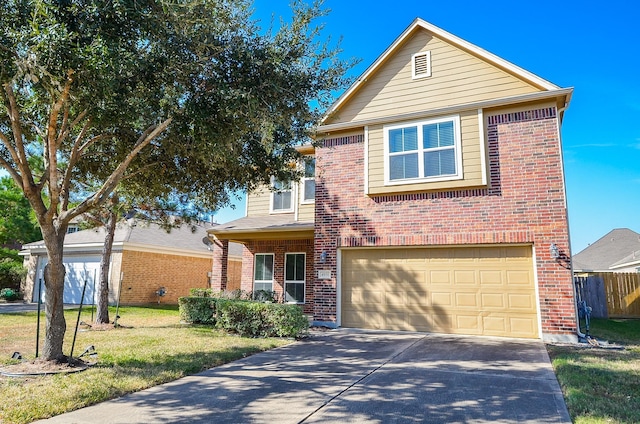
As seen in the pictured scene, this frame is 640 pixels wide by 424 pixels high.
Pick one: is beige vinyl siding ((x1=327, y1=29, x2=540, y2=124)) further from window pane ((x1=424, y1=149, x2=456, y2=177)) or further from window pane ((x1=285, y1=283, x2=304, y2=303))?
window pane ((x1=285, y1=283, x2=304, y2=303))

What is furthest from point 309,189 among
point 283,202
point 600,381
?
point 600,381

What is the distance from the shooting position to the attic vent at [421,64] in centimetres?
1139

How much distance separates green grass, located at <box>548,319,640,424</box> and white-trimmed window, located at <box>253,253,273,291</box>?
9.91 m

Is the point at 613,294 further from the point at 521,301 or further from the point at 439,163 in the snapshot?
the point at 439,163

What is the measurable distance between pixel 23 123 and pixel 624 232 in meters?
37.6

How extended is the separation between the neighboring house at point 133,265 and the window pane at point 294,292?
5.86 metres

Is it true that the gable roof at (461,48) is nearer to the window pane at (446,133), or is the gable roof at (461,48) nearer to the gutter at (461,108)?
the gutter at (461,108)

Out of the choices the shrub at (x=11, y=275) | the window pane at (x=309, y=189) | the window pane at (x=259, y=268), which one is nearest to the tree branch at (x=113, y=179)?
the window pane at (x=309, y=189)

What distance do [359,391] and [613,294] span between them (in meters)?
14.9

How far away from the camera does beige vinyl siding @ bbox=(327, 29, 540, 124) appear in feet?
34.6

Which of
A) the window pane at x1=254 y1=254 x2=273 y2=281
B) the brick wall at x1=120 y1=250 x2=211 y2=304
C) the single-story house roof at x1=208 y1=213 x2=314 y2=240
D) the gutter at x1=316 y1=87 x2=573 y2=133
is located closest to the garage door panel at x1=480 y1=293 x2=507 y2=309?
the gutter at x1=316 y1=87 x2=573 y2=133

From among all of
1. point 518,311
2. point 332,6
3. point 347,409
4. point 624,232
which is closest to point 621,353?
point 518,311

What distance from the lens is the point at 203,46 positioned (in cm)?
639

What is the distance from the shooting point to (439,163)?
10.5m
